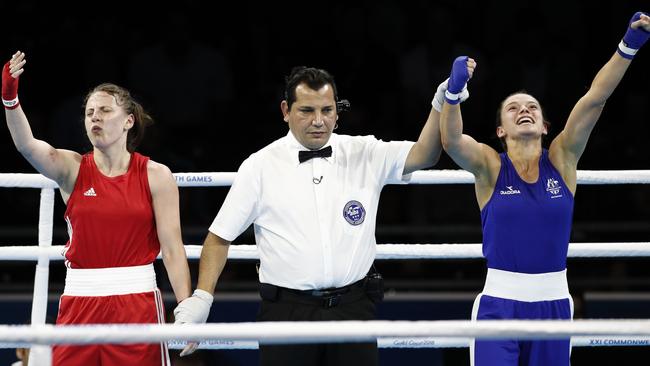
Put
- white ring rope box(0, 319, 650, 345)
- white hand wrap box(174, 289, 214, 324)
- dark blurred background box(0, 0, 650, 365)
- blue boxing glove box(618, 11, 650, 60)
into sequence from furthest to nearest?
dark blurred background box(0, 0, 650, 365), blue boxing glove box(618, 11, 650, 60), white hand wrap box(174, 289, 214, 324), white ring rope box(0, 319, 650, 345)

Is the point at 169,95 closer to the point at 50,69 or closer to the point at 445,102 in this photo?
the point at 50,69

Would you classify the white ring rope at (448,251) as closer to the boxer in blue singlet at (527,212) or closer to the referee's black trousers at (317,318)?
the boxer in blue singlet at (527,212)

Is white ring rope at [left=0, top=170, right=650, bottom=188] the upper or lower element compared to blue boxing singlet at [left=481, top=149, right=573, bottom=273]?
upper

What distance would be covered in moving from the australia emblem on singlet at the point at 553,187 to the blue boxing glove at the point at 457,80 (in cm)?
51

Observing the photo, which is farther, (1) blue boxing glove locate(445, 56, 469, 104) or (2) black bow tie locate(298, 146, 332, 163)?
(2) black bow tie locate(298, 146, 332, 163)

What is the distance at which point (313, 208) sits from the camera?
306 cm

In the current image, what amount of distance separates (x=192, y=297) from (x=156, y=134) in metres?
2.88

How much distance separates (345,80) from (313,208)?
3.51 m

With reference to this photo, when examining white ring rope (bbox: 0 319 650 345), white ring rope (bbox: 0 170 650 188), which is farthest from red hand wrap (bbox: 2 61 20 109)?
white ring rope (bbox: 0 319 650 345)

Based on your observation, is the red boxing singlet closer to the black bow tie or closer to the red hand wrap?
the red hand wrap

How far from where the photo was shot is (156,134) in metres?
5.75

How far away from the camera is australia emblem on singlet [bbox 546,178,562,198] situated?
3262 millimetres

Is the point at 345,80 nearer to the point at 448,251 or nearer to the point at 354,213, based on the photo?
the point at 448,251

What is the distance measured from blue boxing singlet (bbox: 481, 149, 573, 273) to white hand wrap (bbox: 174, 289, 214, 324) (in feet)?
3.28
